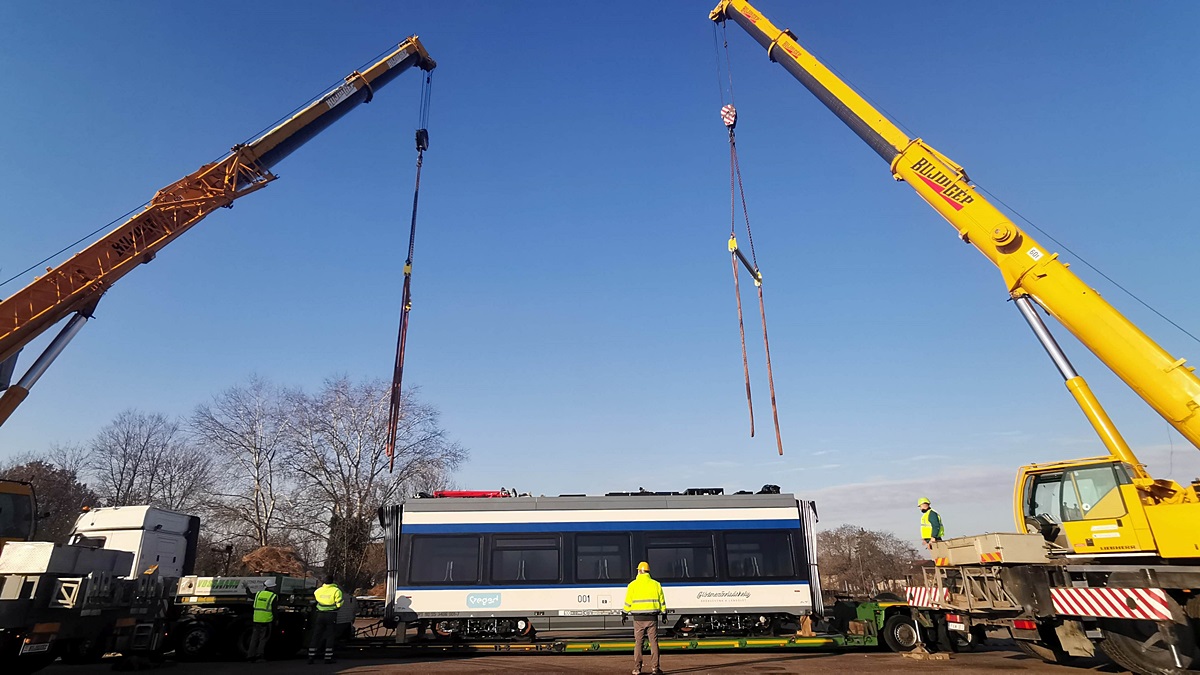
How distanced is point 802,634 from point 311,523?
24.7 metres

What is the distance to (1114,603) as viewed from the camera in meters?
9.41

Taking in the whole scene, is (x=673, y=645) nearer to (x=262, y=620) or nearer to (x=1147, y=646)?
(x=1147, y=646)

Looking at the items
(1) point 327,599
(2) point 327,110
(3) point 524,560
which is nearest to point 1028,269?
(3) point 524,560

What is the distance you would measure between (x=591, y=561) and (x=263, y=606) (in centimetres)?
674

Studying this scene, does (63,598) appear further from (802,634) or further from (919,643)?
(919,643)

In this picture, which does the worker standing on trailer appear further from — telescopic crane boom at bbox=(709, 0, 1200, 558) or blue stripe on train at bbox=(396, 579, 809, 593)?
telescopic crane boom at bbox=(709, 0, 1200, 558)

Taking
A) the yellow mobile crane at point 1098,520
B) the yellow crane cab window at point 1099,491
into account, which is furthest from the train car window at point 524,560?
the yellow crane cab window at point 1099,491

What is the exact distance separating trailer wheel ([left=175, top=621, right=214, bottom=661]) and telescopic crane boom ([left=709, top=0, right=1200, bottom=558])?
16128mm

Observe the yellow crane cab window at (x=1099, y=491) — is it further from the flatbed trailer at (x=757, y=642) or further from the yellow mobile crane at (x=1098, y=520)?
the flatbed trailer at (x=757, y=642)

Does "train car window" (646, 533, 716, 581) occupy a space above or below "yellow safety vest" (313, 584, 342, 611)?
above

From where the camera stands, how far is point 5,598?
9.09 m

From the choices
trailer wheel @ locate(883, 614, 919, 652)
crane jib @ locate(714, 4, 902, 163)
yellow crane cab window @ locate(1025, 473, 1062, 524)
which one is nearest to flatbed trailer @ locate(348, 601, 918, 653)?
trailer wheel @ locate(883, 614, 919, 652)

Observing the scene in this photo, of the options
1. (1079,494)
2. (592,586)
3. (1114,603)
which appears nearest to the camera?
(1114,603)

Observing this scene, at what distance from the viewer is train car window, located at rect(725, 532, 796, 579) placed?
577 inches
